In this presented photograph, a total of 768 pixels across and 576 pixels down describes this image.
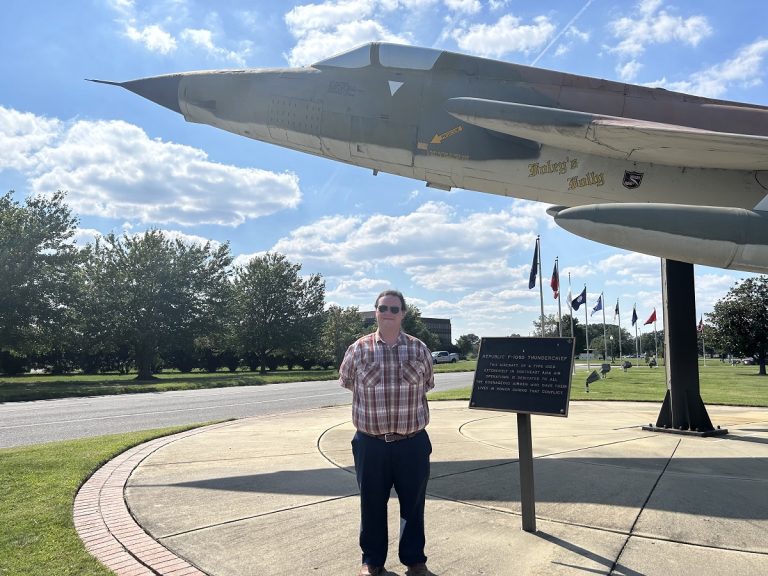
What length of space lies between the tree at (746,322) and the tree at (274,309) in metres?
30.6

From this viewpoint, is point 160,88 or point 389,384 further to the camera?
point 160,88

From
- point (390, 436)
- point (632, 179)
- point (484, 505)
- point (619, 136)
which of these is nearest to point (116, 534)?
point (390, 436)

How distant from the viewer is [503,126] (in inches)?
251

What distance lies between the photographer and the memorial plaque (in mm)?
3688

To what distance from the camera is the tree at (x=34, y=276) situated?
85.2 ft

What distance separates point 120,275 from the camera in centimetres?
3412

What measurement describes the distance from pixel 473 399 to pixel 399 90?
4.95 m

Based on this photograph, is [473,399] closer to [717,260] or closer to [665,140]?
[717,260]


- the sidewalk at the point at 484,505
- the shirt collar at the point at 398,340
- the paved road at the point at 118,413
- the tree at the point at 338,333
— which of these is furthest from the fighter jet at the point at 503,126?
the tree at the point at 338,333

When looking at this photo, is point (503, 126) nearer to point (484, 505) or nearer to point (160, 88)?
point (484, 505)

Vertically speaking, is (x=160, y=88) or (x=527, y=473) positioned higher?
(x=160, y=88)

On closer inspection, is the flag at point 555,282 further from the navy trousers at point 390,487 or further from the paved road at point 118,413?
the navy trousers at point 390,487

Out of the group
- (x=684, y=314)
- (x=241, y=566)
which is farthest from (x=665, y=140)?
(x=241, y=566)

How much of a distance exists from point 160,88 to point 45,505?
613 cm
